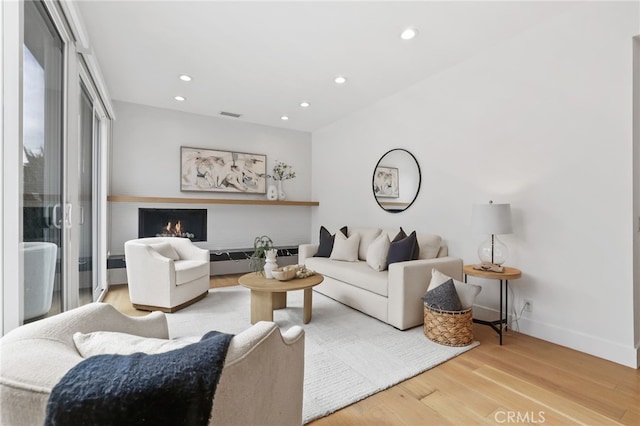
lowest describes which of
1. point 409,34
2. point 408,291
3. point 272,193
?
point 408,291

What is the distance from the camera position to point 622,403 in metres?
1.75

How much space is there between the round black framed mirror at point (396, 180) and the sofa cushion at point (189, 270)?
254cm

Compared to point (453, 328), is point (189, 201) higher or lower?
higher

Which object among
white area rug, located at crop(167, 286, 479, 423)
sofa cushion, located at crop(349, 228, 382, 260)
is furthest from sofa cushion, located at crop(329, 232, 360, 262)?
white area rug, located at crop(167, 286, 479, 423)

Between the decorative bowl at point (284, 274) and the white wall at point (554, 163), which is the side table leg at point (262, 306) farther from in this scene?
the white wall at point (554, 163)

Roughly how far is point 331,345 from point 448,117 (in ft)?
9.01

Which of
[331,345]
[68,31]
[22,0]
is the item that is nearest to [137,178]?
[68,31]

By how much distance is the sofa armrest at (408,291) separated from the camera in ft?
8.97

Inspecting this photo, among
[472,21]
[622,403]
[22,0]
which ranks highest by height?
[472,21]

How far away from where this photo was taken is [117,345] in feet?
2.68

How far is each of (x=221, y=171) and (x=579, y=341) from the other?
196 inches

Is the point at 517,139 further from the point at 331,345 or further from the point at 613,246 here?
the point at 331,345

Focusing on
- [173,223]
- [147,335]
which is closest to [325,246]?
[173,223]

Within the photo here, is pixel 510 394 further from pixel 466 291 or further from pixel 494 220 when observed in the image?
pixel 494 220
